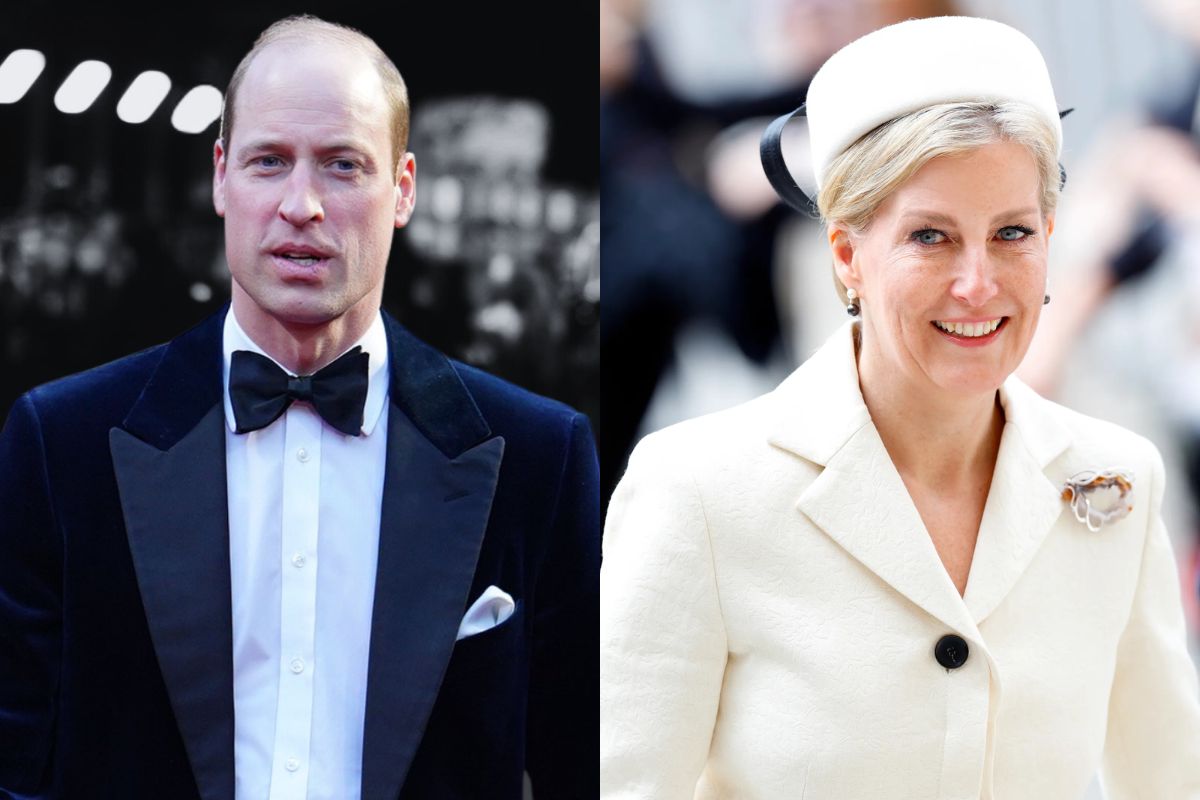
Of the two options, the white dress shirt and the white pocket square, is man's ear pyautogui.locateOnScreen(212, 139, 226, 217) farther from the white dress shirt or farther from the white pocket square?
the white pocket square

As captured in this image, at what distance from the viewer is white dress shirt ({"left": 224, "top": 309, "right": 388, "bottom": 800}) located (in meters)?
2.62

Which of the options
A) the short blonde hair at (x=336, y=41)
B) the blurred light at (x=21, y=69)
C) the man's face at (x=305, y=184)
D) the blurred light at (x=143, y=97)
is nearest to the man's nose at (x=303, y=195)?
the man's face at (x=305, y=184)

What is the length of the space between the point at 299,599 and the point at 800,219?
154 centimetres

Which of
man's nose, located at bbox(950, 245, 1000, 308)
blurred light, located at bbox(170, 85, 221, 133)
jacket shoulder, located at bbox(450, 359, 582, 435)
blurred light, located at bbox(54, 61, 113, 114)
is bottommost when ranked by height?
jacket shoulder, located at bbox(450, 359, 582, 435)

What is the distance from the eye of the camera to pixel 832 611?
2.38 meters

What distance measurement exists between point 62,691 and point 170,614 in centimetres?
25

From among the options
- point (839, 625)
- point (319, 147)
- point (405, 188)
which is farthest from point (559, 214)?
point (839, 625)

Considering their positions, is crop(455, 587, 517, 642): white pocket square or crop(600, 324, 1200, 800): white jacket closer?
crop(600, 324, 1200, 800): white jacket

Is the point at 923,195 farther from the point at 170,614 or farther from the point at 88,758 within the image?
the point at 88,758

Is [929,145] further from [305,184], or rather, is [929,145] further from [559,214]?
[305,184]

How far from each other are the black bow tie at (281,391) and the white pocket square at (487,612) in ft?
1.41

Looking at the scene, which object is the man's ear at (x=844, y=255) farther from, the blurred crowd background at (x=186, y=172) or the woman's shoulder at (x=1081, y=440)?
the blurred crowd background at (x=186, y=172)

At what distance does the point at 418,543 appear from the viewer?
271 cm

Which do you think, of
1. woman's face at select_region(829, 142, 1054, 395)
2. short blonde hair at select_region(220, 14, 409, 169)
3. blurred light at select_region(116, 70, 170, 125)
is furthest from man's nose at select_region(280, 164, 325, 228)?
woman's face at select_region(829, 142, 1054, 395)
